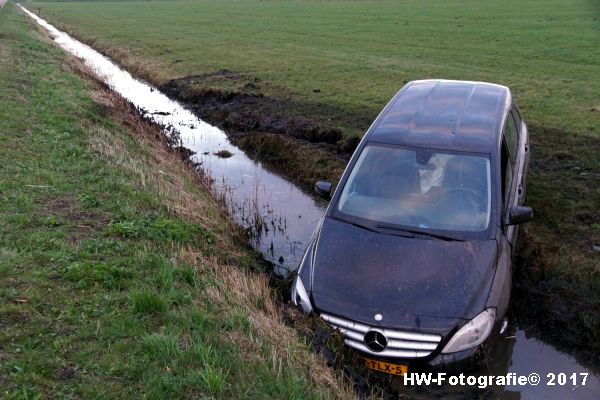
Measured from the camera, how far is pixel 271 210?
9148 millimetres

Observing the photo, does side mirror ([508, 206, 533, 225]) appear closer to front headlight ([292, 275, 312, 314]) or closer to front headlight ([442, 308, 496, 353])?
front headlight ([442, 308, 496, 353])

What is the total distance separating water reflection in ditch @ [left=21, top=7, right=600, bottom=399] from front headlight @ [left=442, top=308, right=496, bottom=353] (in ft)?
1.18

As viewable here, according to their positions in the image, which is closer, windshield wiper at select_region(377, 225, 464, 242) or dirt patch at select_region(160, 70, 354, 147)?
windshield wiper at select_region(377, 225, 464, 242)

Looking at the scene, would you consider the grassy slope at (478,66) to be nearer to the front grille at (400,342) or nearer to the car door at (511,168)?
the car door at (511,168)

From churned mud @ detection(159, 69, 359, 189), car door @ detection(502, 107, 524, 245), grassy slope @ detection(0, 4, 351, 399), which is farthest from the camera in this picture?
churned mud @ detection(159, 69, 359, 189)

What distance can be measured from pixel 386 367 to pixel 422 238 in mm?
1261

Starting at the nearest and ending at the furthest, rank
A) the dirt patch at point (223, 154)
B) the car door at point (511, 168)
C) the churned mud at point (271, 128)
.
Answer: the car door at point (511, 168) → the churned mud at point (271, 128) → the dirt patch at point (223, 154)

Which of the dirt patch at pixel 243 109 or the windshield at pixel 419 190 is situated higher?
the windshield at pixel 419 190

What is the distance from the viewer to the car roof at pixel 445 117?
582 centimetres

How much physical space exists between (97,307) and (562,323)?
4.52m

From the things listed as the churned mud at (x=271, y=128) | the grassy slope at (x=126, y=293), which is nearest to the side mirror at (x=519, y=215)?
the grassy slope at (x=126, y=293)

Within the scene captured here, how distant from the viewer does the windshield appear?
5254 mm

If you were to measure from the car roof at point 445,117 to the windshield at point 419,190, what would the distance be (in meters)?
0.14

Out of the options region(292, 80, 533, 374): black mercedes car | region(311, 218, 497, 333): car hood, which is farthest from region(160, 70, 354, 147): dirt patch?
region(311, 218, 497, 333): car hood
